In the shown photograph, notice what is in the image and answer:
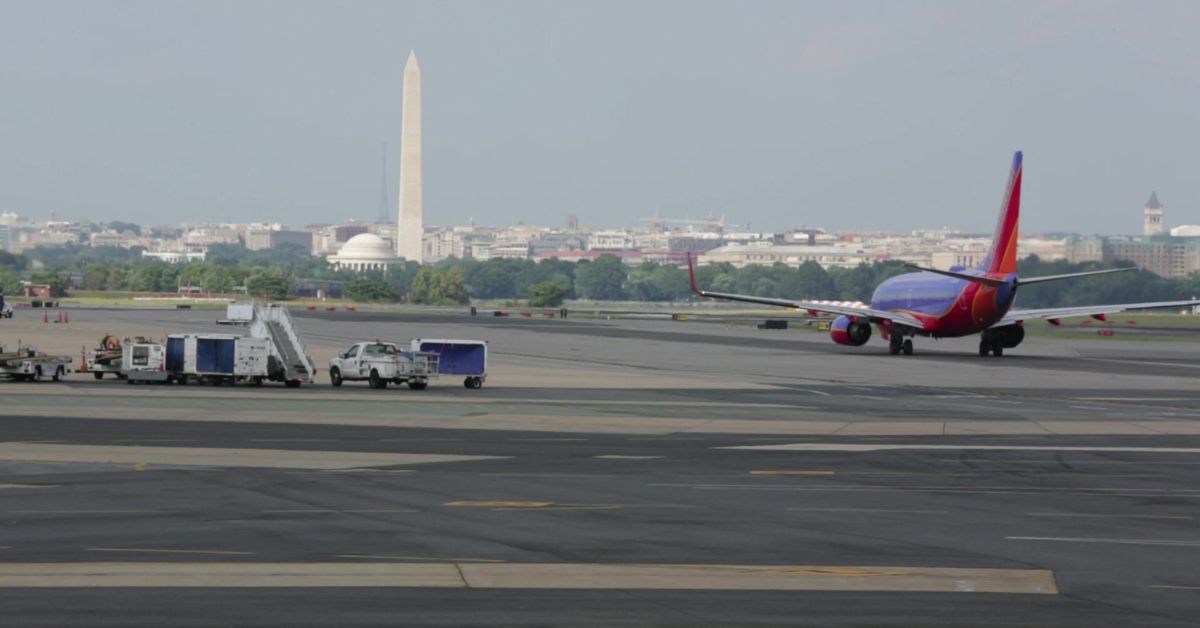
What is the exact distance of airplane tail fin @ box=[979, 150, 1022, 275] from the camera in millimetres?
86375

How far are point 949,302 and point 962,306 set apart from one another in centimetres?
109

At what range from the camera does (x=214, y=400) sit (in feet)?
178

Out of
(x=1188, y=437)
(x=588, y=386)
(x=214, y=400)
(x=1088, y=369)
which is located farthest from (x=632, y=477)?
(x=1088, y=369)

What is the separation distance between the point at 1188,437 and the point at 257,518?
96.1ft

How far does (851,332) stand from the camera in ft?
313

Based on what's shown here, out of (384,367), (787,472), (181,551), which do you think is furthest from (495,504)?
(384,367)

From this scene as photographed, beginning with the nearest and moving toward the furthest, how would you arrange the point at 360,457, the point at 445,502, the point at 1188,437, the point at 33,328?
the point at 445,502, the point at 360,457, the point at 1188,437, the point at 33,328

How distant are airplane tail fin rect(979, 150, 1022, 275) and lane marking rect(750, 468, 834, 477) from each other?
52920 millimetres

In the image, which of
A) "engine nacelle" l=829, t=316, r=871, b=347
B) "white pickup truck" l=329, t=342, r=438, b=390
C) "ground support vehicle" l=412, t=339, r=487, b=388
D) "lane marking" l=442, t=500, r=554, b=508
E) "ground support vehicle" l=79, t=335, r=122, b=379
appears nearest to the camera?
"lane marking" l=442, t=500, r=554, b=508

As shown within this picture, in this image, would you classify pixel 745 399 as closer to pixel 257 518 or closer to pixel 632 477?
pixel 632 477

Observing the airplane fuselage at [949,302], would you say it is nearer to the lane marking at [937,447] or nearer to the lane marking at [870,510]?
the lane marking at [937,447]

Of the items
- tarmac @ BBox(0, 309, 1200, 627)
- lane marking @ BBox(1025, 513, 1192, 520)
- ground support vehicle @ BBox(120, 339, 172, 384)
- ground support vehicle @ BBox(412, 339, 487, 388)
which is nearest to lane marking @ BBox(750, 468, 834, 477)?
tarmac @ BBox(0, 309, 1200, 627)

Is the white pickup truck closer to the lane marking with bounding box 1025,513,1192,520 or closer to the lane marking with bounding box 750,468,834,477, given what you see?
the lane marking with bounding box 750,468,834,477

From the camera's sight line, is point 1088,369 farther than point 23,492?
Yes
